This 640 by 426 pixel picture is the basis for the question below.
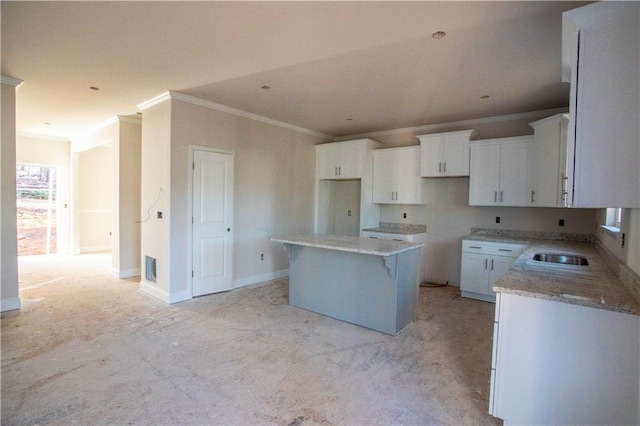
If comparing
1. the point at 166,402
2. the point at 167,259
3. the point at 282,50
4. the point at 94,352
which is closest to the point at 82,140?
the point at 167,259

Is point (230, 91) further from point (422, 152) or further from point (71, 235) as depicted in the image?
point (71, 235)

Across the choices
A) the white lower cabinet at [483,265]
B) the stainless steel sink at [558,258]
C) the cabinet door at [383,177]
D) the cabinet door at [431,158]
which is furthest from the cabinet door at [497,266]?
the cabinet door at [383,177]

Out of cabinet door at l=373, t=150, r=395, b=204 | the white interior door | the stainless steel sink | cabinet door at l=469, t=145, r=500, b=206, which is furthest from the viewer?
cabinet door at l=373, t=150, r=395, b=204

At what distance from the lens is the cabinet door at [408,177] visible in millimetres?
5305

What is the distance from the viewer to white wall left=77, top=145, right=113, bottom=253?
7840 mm

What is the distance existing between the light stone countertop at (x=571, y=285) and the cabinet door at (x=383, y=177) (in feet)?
9.46

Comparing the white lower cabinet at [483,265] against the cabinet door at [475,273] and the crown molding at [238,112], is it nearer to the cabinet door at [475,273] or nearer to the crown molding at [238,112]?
the cabinet door at [475,273]

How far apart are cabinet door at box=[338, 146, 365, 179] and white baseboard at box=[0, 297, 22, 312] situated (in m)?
4.75

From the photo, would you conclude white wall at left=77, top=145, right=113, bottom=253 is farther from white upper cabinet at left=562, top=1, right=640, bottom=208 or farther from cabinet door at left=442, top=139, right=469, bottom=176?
white upper cabinet at left=562, top=1, right=640, bottom=208

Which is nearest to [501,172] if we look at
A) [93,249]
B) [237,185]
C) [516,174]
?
[516,174]

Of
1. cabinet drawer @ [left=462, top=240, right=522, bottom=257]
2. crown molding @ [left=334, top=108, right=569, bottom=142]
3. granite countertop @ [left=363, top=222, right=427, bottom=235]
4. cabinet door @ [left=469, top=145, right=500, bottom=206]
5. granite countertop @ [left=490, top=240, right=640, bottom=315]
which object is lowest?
cabinet drawer @ [left=462, top=240, right=522, bottom=257]

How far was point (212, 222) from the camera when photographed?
464 cm

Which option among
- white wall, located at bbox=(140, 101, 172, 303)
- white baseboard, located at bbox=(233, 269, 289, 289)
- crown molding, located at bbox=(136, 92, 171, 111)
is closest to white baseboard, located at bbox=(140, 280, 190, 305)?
white wall, located at bbox=(140, 101, 172, 303)

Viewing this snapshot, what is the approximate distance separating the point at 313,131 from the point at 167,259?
3.37 metres
